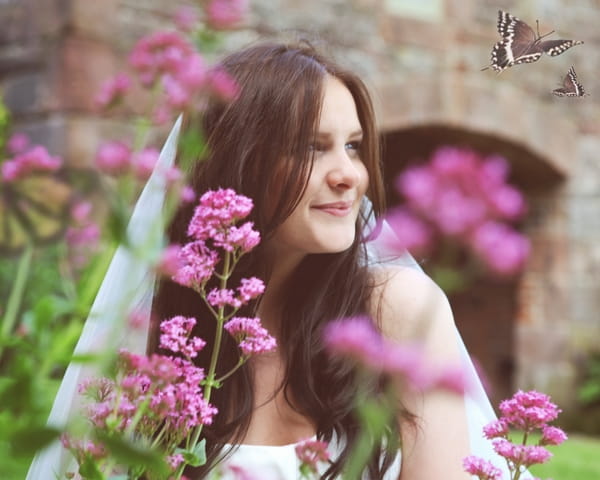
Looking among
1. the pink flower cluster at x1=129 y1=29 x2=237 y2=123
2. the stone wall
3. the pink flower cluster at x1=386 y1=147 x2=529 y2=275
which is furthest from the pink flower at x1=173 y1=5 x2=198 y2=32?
the stone wall

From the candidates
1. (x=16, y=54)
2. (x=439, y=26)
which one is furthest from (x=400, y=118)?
(x=16, y=54)

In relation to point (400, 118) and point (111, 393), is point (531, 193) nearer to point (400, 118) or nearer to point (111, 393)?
point (400, 118)

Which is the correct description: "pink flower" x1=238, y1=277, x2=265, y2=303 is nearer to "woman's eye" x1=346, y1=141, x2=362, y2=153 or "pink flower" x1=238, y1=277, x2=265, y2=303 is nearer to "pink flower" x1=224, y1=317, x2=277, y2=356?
"pink flower" x1=224, y1=317, x2=277, y2=356

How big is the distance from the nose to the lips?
26 mm

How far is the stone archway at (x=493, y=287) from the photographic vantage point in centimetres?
616

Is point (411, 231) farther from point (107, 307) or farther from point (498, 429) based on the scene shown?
point (107, 307)

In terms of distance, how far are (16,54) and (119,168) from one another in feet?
13.3

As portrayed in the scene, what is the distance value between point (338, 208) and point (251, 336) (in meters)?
0.55

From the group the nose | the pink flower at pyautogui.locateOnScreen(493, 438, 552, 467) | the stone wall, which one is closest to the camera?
the pink flower at pyautogui.locateOnScreen(493, 438, 552, 467)

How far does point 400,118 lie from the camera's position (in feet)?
18.2

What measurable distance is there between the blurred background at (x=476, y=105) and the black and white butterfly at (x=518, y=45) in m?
3.54

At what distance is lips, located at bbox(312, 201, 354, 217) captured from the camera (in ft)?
4.69

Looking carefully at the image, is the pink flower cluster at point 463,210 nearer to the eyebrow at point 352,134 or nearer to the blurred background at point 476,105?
the eyebrow at point 352,134

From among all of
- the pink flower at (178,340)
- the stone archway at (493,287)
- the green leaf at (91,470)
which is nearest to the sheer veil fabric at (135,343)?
the pink flower at (178,340)
